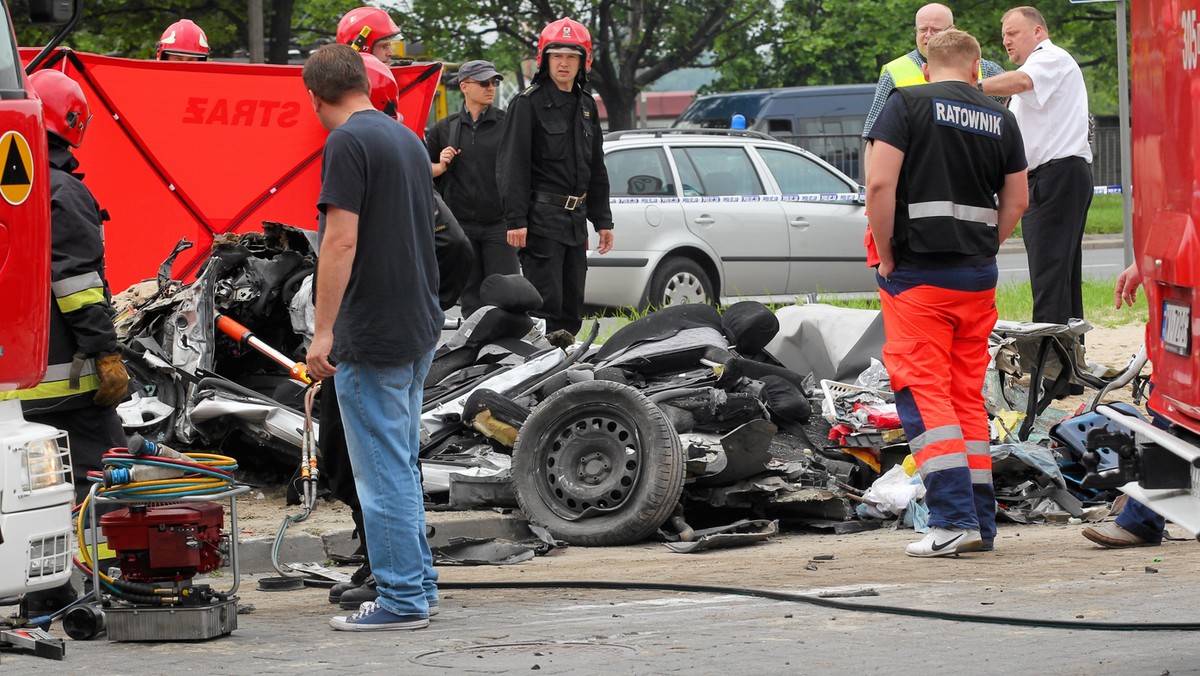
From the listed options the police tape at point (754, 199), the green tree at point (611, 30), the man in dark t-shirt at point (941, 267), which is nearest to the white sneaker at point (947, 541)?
the man in dark t-shirt at point (941, 267)

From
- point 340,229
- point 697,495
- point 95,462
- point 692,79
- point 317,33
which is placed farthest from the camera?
point 692,79

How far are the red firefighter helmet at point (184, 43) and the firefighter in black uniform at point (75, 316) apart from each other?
533 cm

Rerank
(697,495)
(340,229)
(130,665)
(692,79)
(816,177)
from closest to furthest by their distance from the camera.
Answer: (130,665) < (340,229) < (697,495) < (816,177) < (692,79)

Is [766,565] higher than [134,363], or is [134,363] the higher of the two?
[134,363]

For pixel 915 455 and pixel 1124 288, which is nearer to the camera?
pixel 1124 288

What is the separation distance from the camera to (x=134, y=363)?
859cm

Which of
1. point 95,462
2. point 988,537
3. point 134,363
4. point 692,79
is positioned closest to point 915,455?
point 988,537

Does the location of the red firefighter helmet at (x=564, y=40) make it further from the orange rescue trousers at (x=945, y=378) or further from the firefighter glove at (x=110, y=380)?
the firefighter glove at (x=110, y=380)

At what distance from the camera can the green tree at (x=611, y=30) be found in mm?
34844

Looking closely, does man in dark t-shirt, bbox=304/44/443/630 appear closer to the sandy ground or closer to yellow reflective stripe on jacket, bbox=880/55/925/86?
the sandy ground

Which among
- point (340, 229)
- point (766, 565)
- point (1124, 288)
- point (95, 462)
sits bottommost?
point (766, 565)

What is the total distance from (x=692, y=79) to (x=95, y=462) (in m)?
136

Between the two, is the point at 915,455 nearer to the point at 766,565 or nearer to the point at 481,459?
the point at 766,565

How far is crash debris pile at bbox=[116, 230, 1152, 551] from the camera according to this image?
7633 millimetres
